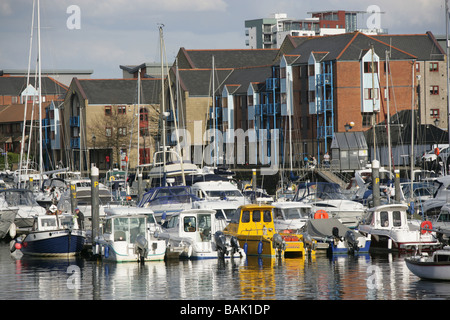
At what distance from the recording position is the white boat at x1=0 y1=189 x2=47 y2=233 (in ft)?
163

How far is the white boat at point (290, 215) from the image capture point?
41625 mm

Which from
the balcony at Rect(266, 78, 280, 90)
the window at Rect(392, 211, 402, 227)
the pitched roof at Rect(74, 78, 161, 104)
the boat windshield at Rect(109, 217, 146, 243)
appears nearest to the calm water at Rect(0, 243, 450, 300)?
the boat windshield at Rect(109, 217, 146, 243)

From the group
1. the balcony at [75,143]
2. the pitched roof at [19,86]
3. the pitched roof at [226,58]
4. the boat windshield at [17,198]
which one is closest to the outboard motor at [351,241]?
the boat windshield at [17,198]

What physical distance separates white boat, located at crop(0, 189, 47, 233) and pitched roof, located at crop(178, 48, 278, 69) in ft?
243

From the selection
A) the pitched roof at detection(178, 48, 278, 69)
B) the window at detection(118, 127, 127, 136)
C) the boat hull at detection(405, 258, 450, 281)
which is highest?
the pitched roof at detection(178, 48, 278, 69)

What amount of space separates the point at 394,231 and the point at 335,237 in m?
A: 2.69

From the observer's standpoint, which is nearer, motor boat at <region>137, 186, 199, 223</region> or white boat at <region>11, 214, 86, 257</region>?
white boat at <region>11, 214, 86, 257</region>

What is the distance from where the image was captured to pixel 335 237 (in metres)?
38.8

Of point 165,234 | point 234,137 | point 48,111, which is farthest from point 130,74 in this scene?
point 165,234

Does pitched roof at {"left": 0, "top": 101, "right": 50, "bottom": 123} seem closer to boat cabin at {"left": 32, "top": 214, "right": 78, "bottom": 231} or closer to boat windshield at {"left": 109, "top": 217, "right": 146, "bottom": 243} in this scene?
boat cabin at {"left": 32, "top": 214, "right": 78, "bottom": 231}

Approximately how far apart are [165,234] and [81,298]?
37.7 ft

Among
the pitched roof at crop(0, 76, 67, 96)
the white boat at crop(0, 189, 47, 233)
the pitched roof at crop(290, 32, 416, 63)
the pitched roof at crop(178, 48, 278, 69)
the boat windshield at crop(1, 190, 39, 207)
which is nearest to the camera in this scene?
the white boat at crop(0, 189, 47, 233)

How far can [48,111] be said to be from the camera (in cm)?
13238

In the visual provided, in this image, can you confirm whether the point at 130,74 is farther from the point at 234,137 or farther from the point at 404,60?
the point at 404,60
